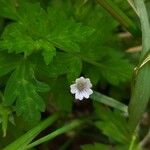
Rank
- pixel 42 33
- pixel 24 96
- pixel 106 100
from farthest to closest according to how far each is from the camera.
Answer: pixel 106 100
pixel 42 33
pixel 24 96

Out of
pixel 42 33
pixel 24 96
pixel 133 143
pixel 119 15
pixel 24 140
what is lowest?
pixel 24 140

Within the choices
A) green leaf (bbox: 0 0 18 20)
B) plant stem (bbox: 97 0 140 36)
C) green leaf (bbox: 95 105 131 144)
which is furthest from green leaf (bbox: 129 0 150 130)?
green leaf (bbox: 0 0 18 20)

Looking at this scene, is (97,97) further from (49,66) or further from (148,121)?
(148,121)

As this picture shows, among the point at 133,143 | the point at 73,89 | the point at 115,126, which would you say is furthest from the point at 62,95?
the point at 133,143

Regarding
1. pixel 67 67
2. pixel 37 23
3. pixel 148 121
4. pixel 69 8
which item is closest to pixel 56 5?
pixel 69 8

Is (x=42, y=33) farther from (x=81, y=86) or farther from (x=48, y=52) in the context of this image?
(x=81, y=86)

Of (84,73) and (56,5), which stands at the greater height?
(56,5)

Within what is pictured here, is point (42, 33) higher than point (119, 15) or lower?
lower
